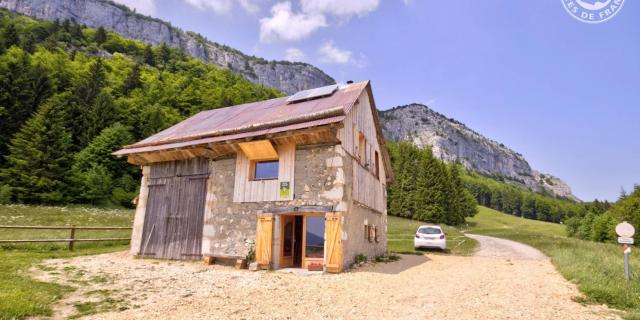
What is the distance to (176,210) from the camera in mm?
15391

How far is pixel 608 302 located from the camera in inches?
291

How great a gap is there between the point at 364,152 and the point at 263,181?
5245 millimetres

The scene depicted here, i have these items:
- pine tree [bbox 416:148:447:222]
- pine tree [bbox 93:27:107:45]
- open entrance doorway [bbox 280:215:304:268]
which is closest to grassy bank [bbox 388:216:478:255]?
open entrance doorway [bbox 280:215:304:268]

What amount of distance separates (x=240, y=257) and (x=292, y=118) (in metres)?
5.59

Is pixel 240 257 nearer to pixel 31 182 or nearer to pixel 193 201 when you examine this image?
pixel 193 201

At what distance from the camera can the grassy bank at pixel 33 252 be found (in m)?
6.32

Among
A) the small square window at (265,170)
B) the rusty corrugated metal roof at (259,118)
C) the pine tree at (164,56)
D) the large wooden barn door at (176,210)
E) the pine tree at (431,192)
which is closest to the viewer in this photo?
the rusty corrugated metal roof at (259,118)

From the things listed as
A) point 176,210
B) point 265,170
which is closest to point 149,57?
point 176,210

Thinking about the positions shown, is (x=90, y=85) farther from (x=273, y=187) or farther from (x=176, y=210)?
(x=273, y=187)

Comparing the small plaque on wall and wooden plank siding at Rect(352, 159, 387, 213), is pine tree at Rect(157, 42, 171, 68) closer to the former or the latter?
wooden plank siding at Rect(352, 159, 387, 213)

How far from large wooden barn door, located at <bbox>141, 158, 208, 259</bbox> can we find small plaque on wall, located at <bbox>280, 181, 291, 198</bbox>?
3.93 meters

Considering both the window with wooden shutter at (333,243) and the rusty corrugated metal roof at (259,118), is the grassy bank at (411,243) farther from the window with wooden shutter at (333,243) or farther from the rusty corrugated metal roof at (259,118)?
the rusty corrugated metal roof at (259,118)

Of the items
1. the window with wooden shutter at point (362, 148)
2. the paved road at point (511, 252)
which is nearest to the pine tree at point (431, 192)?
the paved road at point (511, 252)

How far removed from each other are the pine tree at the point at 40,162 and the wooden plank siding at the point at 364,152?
3353cm
